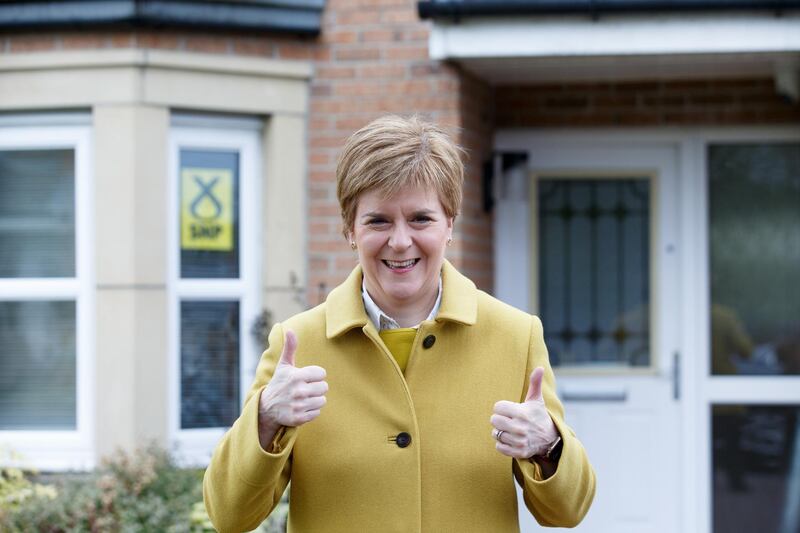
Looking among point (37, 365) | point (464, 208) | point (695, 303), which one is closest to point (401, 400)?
point (464, 208)

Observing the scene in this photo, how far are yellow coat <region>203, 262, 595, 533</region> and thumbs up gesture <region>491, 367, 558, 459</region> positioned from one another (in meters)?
0.08

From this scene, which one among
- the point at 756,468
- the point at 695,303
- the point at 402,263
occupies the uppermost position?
the point at 402,263

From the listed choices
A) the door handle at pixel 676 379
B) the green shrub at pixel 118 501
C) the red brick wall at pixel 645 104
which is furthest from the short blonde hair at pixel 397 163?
the door handle at pixel 676 379

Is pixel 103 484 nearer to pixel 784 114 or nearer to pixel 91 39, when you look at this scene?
pixel 91 39

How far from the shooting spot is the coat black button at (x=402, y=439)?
234 cm

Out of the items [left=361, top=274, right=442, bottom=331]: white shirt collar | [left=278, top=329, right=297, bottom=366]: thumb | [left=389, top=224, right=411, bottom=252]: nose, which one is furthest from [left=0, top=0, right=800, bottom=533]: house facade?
[left=278, top=329, right=297, bottom=366]: thumb

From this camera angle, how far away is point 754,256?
247 inches

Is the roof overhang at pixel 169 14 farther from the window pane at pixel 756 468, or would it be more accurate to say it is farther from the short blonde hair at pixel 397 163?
the short blonde hair at pixel 397 163

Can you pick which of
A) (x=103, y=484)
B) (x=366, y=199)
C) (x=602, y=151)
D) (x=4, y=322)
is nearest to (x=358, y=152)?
(x=366, y=199)

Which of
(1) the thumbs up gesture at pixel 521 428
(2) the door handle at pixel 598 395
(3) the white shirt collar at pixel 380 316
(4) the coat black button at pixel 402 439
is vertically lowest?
(2) the door handle at pixel 598 395

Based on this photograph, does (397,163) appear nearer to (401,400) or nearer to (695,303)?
(401,400)

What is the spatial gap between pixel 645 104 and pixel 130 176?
274cm

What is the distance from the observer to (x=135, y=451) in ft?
17.1

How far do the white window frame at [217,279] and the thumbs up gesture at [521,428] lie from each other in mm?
3486
